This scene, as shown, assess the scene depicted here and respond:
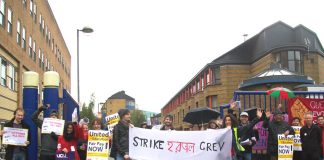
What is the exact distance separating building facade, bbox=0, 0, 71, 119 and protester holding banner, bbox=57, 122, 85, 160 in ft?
54.9

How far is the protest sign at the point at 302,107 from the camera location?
1290 centimetres

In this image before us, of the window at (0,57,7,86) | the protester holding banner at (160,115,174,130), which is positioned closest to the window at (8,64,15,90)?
the window at (0,57,7,86)

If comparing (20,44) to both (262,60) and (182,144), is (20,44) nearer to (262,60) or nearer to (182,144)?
(182,144)

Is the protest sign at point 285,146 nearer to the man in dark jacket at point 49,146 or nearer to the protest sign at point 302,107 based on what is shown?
the protest sign at point 302,107

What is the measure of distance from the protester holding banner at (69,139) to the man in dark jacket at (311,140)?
5.55 metres

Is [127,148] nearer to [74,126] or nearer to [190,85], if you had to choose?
[74,126]

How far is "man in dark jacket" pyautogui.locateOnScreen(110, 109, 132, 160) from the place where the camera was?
33.1ft

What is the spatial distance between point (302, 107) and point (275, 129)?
2.06 meters

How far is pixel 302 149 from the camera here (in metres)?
11.3

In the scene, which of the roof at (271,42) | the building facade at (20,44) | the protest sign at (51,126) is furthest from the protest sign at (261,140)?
the roof at (271,42)

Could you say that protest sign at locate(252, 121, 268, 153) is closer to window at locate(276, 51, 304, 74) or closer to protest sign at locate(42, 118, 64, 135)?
protest sign at locate(42, 118, 64, 135)

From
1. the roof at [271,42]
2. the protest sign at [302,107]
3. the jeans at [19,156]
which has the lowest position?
the jeans at [19,156]

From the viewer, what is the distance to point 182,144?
35.7 ft

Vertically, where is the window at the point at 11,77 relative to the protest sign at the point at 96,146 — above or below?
above
